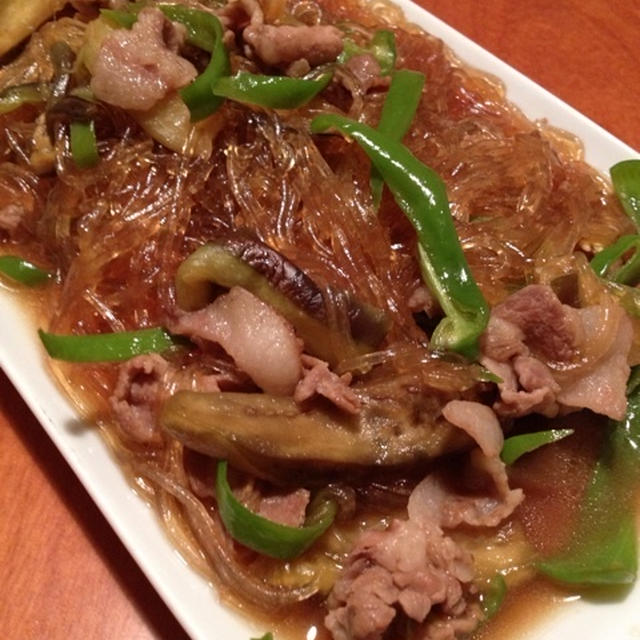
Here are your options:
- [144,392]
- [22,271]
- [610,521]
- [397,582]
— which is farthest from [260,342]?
[610,521]

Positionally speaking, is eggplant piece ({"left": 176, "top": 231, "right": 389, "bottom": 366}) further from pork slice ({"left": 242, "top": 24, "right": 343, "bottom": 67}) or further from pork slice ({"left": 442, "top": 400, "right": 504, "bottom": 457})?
pork slice ({"left": 242, "top": 24, "right": 343, "bottom": 67})

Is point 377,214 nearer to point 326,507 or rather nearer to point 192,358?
point 192,358

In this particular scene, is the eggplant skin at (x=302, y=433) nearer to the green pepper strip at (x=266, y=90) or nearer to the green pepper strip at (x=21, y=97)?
the green pepper strip at (x=266, y=90)

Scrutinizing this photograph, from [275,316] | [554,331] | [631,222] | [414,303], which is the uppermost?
[631,222]

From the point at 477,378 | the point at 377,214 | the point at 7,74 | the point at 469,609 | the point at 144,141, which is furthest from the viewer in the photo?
the point at 7,74

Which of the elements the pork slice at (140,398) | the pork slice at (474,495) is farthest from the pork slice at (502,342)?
the pork slice at (140,398)

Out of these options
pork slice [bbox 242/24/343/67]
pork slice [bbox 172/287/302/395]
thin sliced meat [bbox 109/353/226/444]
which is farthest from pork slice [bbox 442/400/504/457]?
pork slice [bbox 242/24/343/67]

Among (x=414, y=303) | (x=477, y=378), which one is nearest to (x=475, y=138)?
(x=414, y=303)
